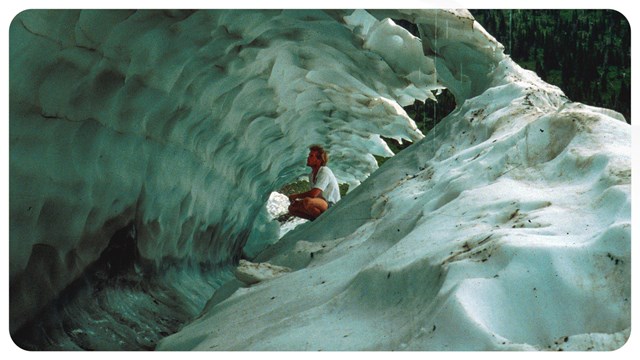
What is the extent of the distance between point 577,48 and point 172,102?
2690 millimetres

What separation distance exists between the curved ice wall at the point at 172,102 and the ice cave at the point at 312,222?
2cm

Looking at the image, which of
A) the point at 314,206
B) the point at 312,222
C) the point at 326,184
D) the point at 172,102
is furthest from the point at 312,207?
the point at 172,102

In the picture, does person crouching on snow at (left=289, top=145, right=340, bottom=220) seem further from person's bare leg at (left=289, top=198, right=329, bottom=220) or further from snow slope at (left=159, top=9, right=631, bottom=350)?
snow slope at (left=159, top=9, right=631, bottom=350)

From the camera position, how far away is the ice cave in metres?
2.08

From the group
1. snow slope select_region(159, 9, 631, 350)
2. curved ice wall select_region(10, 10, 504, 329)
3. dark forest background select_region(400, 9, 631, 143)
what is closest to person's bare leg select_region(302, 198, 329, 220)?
curved ice wall select_region(10, 10, 504, 329)

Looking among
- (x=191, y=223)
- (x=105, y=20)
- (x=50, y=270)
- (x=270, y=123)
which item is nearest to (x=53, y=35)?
(x=105, y=20)

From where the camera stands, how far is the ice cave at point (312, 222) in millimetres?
2076

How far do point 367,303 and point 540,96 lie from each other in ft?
7.66

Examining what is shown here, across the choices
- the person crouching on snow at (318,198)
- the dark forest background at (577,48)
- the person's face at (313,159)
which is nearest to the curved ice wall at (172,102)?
the person's face at (313,159)

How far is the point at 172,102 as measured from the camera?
4711 mm

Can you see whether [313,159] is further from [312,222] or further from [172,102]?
[172,102]

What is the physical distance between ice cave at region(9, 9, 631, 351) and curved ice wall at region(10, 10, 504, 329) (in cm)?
2

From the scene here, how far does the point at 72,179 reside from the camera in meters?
3.67

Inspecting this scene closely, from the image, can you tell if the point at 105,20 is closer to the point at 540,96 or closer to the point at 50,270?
the point at 50,270
